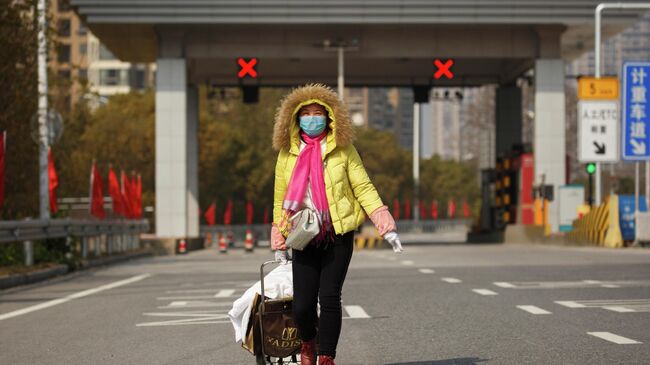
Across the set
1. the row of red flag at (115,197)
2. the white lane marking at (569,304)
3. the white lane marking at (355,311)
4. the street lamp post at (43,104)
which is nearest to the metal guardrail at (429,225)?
the row of red flag at (115,197)

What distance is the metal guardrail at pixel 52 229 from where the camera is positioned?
21125 mm

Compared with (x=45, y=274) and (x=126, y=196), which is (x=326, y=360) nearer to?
(x=45, y=274)

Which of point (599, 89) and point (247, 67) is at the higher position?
point (247, 67)

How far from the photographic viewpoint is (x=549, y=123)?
44.5 m

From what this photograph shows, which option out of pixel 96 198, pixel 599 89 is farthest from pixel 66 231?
pixel 599 89

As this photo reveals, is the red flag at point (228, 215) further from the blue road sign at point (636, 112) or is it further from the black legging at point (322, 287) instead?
the black legging at point (322, 287)

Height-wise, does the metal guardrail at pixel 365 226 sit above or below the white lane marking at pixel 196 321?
below

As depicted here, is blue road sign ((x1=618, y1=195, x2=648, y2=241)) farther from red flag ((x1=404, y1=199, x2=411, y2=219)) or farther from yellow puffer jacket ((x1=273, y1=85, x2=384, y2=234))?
red flag ((x1=404, y1=199, x2=411, y2=219))

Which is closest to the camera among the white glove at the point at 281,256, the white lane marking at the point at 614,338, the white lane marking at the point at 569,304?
the white glove at the point at 281,256

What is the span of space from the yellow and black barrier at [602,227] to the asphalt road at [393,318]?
12.3m

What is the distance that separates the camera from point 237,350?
9.96 metres

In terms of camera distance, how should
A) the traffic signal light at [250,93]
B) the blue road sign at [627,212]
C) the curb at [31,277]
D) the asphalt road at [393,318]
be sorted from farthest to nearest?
1. the traffic signal light at [250,93]
2. the blue road sign at [627,212]
3. the curb at [31,277]
4. the asphalt road at [393,318]

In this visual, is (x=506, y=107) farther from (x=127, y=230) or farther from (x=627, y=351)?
(x=627, y=351)

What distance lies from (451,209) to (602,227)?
111 m
